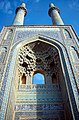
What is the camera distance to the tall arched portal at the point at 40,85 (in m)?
4.41

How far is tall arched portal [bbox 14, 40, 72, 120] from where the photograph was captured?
4.41m

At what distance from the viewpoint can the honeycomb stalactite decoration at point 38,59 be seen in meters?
5.98

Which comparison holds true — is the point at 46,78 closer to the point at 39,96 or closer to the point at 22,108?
the point at 39,96

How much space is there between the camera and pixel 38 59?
656 centimetres

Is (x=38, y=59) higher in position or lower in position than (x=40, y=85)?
higher

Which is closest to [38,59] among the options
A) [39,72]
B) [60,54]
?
[39,72]

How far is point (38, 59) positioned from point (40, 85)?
148 centimetres

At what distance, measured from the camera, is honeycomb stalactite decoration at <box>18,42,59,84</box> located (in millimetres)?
5984

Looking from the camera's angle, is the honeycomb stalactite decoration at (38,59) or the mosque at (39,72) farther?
the honeycomb stalactite decoration at (38,59)

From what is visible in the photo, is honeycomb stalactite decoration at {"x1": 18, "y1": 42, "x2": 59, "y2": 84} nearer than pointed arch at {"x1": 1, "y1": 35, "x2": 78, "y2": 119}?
No

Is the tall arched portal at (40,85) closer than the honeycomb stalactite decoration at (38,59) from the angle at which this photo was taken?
Yes

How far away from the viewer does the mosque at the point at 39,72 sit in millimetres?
4180

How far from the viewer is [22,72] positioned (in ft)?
19.4

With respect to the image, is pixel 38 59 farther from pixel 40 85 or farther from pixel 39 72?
pixel 40 85
